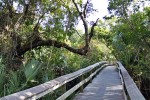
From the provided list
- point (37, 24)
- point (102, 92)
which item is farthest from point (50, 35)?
point (102, 92)

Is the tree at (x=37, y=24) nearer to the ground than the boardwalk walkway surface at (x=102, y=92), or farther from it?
farther from it

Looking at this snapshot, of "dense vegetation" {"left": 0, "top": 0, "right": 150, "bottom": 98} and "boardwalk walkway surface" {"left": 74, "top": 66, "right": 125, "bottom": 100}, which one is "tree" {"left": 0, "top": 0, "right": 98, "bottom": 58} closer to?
"dense vegetation" {"left": 0, "top": 0, "right": 150, "bottom": 98}

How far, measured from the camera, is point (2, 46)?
506 inches

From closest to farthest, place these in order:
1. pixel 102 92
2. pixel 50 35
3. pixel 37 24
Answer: pixel 102 92, pixel 37 24, pixel 50 35

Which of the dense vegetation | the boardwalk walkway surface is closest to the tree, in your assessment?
the dense vegetation

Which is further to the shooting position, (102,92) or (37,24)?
(37,24)

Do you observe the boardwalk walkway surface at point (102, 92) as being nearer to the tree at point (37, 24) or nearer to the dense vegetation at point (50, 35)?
the dense vegetation at point (50, 35)

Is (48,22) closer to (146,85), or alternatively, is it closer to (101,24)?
(146,85)

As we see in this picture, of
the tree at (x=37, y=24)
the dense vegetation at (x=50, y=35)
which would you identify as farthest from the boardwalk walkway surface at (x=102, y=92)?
the tree at (x=37, y=24)

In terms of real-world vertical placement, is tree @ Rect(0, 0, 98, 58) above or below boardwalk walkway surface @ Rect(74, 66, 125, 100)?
above

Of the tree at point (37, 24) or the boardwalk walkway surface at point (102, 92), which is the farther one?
the tree at point (37, 24)

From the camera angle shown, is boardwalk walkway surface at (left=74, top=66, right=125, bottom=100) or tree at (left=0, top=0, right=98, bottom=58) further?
tree at (left=0, top=0, right=98, bottom=58)

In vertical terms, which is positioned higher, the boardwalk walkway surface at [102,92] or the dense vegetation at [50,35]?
the dense vegetation at [50,35]

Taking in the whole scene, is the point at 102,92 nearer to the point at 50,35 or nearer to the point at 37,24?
the point at 37,24
